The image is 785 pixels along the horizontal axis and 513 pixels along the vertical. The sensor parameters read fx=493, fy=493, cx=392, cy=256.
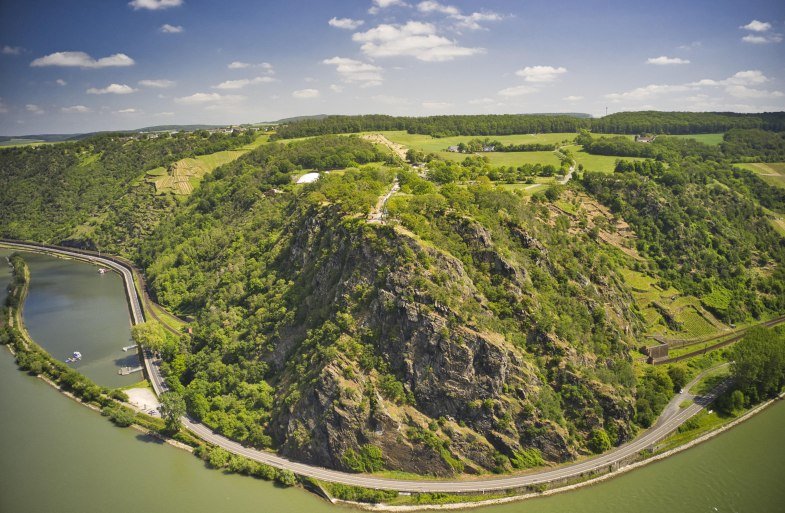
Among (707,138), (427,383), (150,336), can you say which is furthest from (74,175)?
(707,138)

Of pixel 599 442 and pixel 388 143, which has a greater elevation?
pixel 388 143

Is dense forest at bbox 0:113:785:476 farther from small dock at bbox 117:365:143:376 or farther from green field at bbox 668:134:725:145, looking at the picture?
green field at bbox 668:134:725:145

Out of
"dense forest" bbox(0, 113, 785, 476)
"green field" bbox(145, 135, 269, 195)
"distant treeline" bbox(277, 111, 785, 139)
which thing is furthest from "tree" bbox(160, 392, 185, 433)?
"distant treeline" bbox(277, 111, 785, 139)

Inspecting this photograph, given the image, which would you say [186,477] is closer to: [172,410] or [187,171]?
[172,410]

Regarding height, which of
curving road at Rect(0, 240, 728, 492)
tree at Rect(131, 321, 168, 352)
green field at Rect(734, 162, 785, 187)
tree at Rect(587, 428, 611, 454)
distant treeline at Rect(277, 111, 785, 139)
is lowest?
curving road at Rect(0, 240, 728, 492)

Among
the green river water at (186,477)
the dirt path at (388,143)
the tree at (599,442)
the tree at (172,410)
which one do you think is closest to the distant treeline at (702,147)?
the dirt path at (388,143)

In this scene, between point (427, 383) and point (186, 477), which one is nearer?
point (186, 477)
